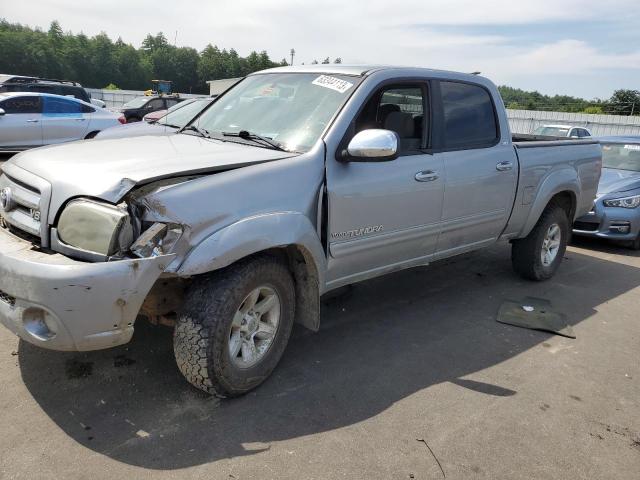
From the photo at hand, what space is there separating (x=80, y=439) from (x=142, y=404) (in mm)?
387

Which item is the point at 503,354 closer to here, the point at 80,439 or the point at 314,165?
the point at 314,165

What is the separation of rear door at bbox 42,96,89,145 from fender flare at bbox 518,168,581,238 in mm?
10015

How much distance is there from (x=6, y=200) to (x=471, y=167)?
3.34 m

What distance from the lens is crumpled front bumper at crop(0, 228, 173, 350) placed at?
2.42m

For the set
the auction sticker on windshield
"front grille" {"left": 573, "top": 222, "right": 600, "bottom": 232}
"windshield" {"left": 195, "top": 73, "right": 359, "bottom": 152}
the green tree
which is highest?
the green tree

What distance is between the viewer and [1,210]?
314 centimetres

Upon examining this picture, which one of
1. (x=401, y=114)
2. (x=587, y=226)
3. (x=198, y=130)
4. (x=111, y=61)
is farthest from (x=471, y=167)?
(x=111, y=61)

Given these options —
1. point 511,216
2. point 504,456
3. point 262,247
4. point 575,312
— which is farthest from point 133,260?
point 575,312

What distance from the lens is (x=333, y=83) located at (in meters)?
3.74

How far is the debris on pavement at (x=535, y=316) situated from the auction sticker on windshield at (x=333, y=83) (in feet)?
7.90

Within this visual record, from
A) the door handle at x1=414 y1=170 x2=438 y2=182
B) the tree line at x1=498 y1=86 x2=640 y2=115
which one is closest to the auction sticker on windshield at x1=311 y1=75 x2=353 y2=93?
the door handle at x1=414 y1=170 x2=438 y2=182

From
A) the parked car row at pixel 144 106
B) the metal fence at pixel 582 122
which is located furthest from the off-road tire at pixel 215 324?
the metal fence at pixel 582 122

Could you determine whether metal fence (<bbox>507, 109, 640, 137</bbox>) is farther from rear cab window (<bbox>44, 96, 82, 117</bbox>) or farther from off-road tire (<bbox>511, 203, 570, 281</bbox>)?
off-road tire (<bbox>511, 203, 570, 281</bbox>)

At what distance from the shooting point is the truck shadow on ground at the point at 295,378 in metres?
2.72
